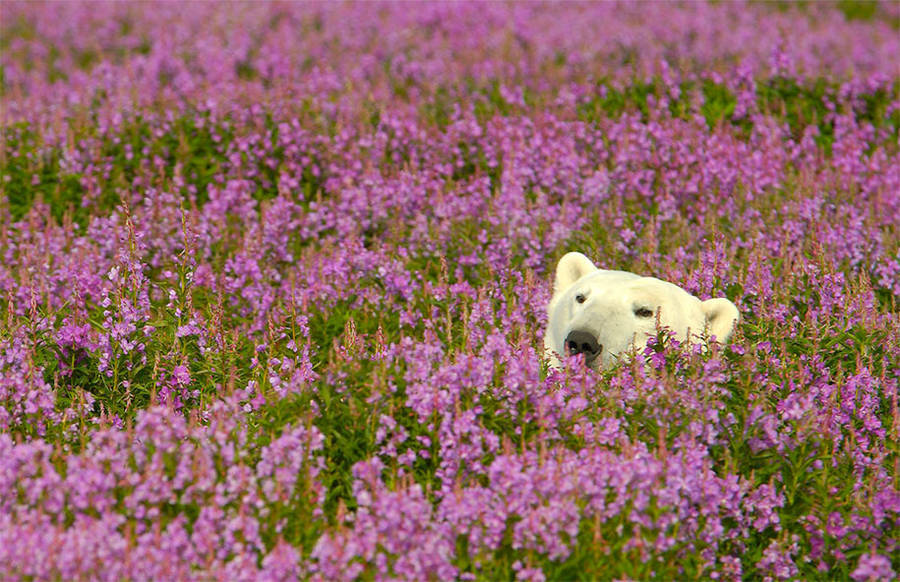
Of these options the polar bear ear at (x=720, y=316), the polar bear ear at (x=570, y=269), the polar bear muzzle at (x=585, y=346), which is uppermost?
the polar bear ear at (x=570, y=269)

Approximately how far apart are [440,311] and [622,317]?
143 cm

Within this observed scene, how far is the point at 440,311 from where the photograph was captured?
6.54m

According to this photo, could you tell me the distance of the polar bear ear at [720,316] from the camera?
216 inches

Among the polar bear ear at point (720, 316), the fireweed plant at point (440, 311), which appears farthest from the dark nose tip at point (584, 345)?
the polar bear ear at point (720, 316)

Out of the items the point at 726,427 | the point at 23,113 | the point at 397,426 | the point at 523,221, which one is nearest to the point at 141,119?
the point at 23,113

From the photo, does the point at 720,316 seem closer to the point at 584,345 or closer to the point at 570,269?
the point at 584,345

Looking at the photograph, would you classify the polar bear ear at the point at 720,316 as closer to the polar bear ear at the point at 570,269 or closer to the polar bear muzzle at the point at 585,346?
the polar bear muzzle at the point at 585,346

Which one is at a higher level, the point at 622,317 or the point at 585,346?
the point at 622,317

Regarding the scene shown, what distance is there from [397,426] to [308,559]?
779mm

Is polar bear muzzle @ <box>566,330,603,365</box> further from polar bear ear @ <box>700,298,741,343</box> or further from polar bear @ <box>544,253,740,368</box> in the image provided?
polar bear ear @ <box>700,298,741,343</box>

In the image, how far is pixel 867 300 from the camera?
5898 millimetres

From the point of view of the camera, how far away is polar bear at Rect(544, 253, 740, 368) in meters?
5.37

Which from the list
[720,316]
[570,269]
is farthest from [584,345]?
[570,269]

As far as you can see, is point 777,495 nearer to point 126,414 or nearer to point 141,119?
point 126,414
